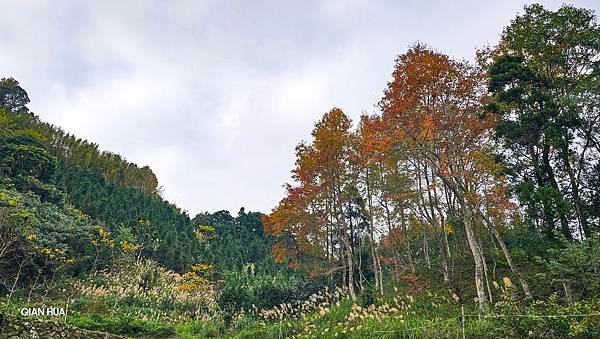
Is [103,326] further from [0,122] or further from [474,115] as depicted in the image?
[0,122]

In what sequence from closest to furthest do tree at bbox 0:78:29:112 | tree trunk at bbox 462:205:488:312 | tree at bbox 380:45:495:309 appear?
tree trunk at bbox 462:205:488:312, tree at bbox 380:45:495:309, tree at bbox 0:78:29:112

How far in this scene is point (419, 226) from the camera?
63.1 feet

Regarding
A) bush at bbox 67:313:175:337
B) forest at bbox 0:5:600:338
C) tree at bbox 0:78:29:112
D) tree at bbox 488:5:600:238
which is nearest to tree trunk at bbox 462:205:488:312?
forest at bbox 0:5:600:338

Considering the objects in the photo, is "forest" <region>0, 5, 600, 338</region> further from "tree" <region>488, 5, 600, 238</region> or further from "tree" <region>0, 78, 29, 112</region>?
"tree" <region>0, 78, 29, 112</region>

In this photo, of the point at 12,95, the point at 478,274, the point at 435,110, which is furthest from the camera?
the point at 12,95

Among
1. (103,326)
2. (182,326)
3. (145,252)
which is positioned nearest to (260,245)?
(145,252)

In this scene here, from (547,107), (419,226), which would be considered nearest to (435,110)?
(547,107)

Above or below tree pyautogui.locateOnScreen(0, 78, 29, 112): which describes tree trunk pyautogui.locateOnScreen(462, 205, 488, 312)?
below

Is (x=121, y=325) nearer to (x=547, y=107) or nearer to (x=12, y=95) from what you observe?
(x=547, y=107)

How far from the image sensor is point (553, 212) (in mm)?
11453

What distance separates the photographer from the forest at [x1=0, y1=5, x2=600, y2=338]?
33.3ft

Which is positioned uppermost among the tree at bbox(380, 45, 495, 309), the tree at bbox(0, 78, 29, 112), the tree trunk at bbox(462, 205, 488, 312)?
the tree at bbox(0, 78, 29, 112)

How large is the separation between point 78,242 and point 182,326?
9616 millimetres

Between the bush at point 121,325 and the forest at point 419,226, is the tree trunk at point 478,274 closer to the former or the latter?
the forest at point 419,226
